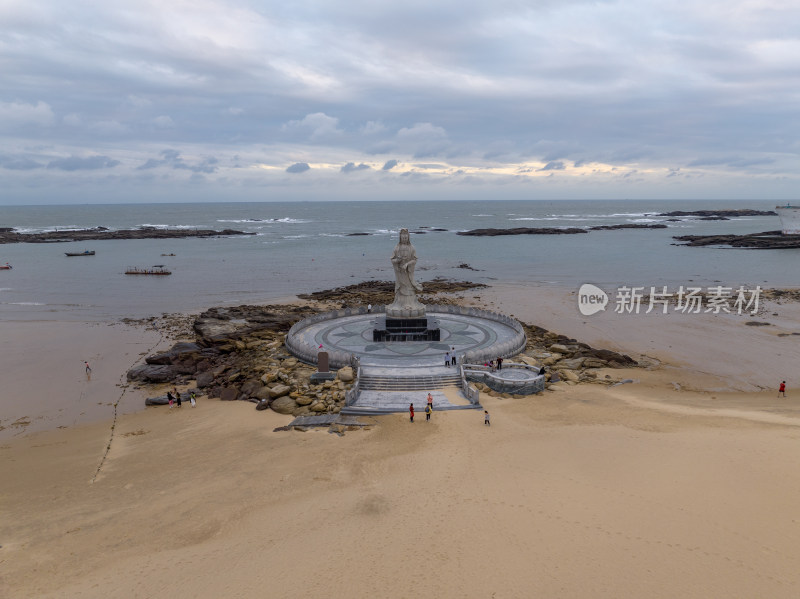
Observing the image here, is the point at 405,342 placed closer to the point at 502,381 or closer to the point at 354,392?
the point at 502,381


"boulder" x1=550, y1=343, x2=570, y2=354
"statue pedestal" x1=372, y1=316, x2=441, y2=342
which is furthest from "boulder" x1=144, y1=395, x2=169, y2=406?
"boulder" x1=550, y1=343, x2=570, y2=354

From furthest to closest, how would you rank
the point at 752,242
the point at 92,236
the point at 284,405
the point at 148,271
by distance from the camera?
the point at 92,236 < the point at 752,242 < the point at 148,271 < the point at 284,405

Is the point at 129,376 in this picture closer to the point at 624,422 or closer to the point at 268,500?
the point at 268,500

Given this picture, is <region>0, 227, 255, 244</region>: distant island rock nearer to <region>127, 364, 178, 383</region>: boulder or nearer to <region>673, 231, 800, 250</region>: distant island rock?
Answer: <region>127, 364, 178, 383</region>: boulder

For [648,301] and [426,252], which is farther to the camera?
[426,252]

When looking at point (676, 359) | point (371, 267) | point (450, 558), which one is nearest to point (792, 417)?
point (676, 359)

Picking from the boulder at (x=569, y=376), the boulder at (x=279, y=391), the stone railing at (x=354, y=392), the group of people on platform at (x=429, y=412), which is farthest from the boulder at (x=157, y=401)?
the boulder at (x=569, y=376)

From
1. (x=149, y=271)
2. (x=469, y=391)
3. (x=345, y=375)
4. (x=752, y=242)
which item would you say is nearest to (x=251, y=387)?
(x=345, y=375)
